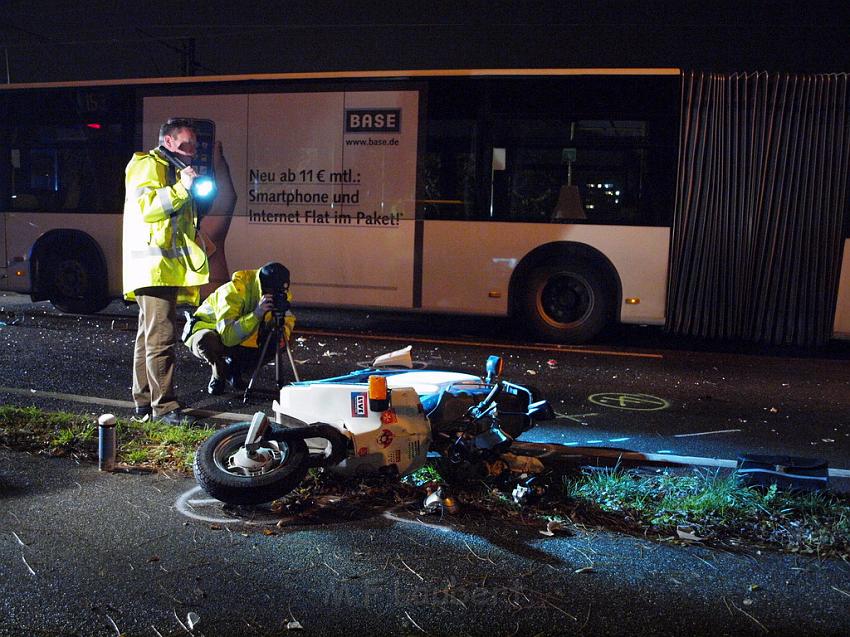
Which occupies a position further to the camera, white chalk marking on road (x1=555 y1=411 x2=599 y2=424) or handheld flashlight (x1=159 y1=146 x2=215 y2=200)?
white chalk marking on road (x1=555 y1=411 x2=599 y2=424)

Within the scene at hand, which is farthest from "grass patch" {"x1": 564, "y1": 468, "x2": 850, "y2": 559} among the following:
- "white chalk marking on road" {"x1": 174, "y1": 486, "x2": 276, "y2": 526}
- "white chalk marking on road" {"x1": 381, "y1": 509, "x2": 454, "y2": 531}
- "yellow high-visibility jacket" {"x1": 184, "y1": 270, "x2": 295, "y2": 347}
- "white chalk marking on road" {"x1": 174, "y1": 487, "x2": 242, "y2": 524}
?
"yellow high-visibility jacket" {"x1": 184, "y1": 270, "x2": 295, "y2": 347}

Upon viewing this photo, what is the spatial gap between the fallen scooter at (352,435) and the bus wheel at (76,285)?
Answer: 8.38 m

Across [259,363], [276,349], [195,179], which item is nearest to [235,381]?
[259,363]

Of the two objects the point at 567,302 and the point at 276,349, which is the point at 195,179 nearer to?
the point at 276,349

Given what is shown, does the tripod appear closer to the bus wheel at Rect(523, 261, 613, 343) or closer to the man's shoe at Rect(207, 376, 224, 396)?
the man's shoe at Rect(207, 376, 224, 396)

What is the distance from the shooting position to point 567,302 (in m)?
10.5

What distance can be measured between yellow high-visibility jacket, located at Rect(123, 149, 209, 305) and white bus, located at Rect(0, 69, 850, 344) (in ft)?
16.6

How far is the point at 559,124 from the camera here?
1009 centimetres

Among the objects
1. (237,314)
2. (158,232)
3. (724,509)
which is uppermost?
(158,232)

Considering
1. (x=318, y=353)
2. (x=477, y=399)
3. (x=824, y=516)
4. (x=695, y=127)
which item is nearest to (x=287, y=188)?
(x=318, y=353)

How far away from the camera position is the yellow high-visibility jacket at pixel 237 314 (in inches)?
249

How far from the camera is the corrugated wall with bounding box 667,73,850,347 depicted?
9.62 metres

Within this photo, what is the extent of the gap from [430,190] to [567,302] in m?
2.23

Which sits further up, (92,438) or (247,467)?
(247,467)
